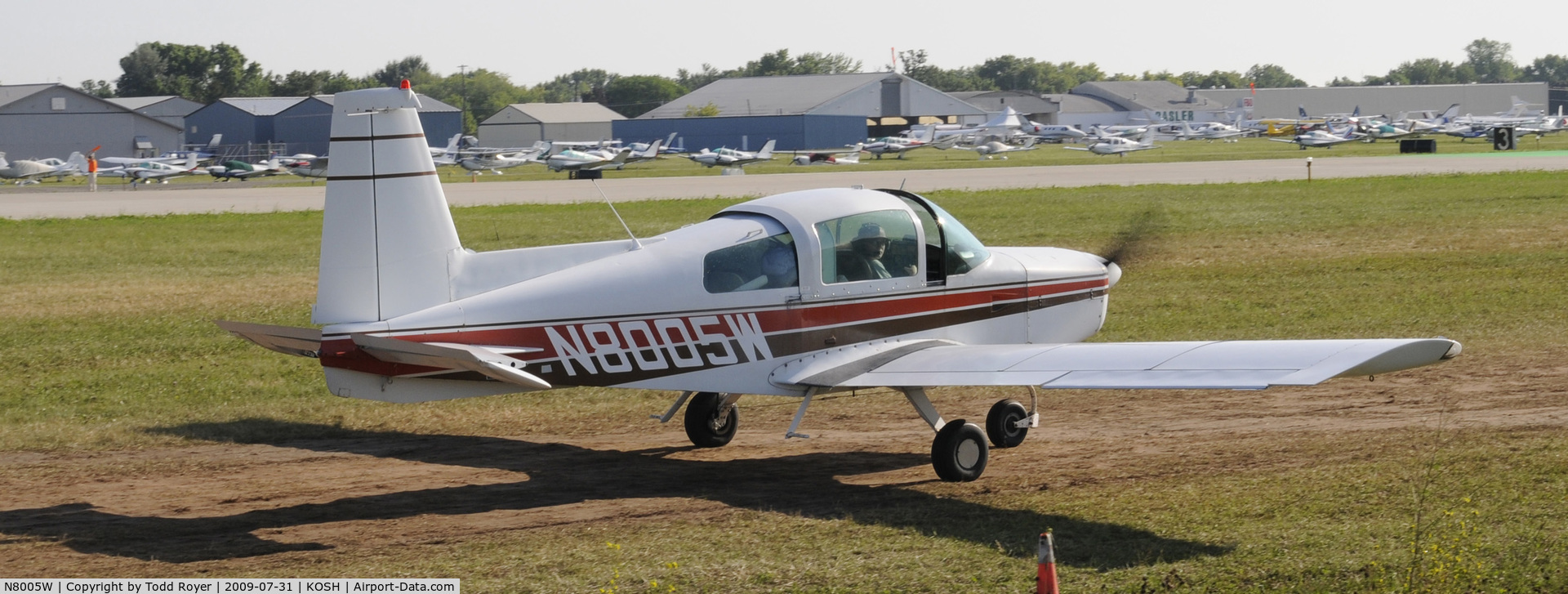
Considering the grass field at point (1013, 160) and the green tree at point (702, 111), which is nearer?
the grass field at point (1013, 160)

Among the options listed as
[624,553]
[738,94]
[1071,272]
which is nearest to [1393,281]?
[1071,272]

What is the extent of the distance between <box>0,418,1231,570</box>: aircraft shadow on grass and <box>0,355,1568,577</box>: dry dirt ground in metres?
0.03

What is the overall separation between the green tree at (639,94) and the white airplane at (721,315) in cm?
15632

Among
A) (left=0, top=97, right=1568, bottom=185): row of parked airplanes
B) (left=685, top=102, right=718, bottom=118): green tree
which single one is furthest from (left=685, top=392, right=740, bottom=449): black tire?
(left=685, top=102, right=718, bottom=118): green tree

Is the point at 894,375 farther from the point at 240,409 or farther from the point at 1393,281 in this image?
the point at 1393,281

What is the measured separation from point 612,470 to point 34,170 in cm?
6646

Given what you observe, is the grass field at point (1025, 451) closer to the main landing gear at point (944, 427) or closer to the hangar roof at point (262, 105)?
the main landing gear at point (944, 427)

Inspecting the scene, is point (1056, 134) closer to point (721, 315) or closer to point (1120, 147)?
point (1120, 147)

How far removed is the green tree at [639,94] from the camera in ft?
541

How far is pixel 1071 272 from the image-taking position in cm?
1008

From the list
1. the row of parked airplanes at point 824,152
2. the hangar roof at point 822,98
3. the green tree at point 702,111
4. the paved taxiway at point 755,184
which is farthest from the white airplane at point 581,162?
the green tree at point 702,111

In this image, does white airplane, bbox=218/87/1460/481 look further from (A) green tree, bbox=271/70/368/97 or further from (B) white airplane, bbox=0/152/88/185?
(A) green tree, bbox=271/70/368/97

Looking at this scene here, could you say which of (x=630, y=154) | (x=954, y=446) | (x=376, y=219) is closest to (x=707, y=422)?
(x=954, y=446)

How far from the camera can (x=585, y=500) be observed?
845cm
